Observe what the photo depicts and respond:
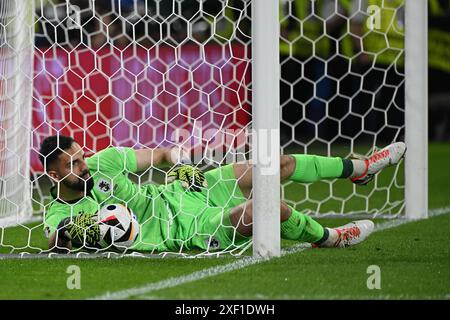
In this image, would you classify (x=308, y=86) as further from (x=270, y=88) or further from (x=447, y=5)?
(x=270, y=88)

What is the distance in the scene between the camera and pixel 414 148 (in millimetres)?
7539

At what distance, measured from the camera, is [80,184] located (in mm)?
5930

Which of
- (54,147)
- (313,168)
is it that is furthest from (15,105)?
(313,168)

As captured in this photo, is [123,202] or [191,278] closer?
[191,278]

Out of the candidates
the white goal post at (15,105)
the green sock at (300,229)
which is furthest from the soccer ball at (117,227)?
the white goal post at (15,105)

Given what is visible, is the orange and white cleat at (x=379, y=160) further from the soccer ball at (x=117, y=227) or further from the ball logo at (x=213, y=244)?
the soccer ball at (x=117, y=227)

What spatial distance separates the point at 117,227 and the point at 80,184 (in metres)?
0.33

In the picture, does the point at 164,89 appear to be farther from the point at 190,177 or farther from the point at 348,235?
the point at 348,235

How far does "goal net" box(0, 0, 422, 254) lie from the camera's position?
675 cm

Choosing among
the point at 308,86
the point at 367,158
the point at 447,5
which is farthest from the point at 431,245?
the point at 447,5

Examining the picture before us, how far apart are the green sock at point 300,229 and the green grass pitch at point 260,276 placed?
82 mm

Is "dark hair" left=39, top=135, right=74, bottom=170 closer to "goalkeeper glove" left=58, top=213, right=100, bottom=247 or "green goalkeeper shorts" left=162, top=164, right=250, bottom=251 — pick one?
"goalkeeper glove" left=58, top=213, right=100, bottom=247

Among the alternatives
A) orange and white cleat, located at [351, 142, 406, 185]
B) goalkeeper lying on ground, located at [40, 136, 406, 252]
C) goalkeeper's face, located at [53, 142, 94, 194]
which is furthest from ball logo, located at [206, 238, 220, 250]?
orange and white cleat, located at [351, 142, 406, 185]
